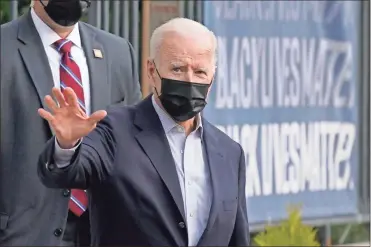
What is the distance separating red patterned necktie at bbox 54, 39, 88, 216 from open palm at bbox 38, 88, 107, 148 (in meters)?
0.98

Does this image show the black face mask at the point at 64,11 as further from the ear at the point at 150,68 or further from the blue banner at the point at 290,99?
the blue banner at the point at 290,99

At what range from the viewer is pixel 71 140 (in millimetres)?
2686

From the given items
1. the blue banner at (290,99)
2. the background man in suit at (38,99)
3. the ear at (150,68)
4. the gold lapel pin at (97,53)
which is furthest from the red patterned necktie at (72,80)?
the blue banner at (290,99)

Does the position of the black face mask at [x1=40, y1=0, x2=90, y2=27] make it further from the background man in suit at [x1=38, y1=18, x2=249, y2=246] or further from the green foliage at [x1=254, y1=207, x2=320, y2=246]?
the green foliage at [x1=254, y1=207, x2=320, y2=246]

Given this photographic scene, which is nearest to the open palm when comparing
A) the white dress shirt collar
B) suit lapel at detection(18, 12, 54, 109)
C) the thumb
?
the thumb

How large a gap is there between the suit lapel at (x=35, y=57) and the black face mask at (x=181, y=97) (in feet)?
Answer: 2.42

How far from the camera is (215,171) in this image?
3033mm

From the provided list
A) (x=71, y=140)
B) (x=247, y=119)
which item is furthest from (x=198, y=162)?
(x=247, y=119)

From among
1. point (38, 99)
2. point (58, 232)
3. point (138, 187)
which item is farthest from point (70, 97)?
point (58, 232)

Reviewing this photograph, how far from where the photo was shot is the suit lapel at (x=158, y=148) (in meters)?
2.94

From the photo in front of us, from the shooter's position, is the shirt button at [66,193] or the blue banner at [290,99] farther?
the blue banner at [290,99]

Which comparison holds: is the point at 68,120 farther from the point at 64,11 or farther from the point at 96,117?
the point at 64,11

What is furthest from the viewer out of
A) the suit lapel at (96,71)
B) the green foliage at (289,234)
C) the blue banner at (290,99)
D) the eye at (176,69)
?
the blue banner at (290,99)

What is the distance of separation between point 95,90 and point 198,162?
0.85 metres
